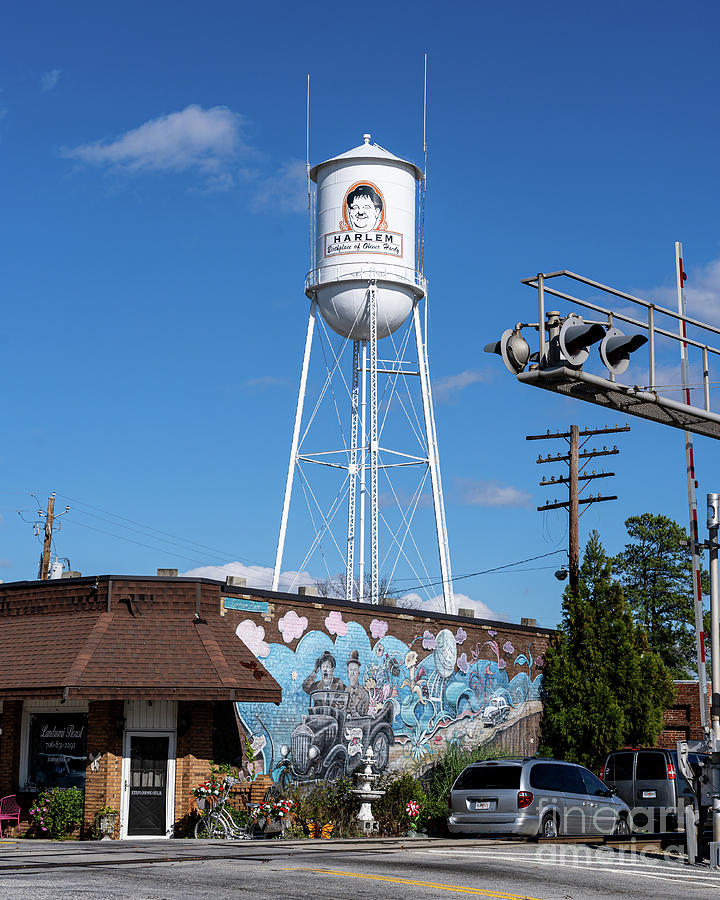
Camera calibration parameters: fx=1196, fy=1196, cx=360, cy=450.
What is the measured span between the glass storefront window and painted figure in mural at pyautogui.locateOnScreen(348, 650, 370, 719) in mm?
5863

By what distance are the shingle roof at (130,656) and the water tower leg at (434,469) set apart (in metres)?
9.89

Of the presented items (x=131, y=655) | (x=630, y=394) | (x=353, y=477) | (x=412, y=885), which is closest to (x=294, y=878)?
(x=412, y=885)

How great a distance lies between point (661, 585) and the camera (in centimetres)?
6356

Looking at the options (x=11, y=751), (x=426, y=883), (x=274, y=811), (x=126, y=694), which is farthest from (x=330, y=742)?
(x=426, y=883)

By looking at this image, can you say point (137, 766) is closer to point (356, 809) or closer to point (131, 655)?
point (131, 655)

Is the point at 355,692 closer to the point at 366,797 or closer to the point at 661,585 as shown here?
the point at 366,797

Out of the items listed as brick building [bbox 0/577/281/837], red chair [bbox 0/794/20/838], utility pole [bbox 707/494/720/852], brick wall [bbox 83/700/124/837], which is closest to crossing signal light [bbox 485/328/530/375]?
utility pole [bbox 707/494/720/852]

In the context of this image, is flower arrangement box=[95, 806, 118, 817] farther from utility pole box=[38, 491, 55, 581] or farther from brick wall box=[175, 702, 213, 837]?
utility pole box=[38, 491, 55, 581]

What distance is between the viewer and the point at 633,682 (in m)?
30.7

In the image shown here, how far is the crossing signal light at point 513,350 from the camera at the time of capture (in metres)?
13.7

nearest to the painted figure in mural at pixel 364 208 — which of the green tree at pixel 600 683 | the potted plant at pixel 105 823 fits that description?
the green tree at pixel 600 683

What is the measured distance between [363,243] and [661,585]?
120 feet

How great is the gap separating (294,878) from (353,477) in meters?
19.4

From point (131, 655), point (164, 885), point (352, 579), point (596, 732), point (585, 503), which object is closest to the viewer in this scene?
point (164, 885)
